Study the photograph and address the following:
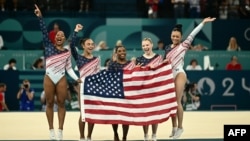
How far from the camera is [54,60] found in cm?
948

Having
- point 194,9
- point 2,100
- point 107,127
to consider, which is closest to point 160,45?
point 194,9

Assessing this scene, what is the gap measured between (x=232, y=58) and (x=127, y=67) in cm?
801

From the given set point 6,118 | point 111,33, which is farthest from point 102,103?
point 111,33

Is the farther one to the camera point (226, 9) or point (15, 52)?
point (226, 9)

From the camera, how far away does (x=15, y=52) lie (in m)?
16.5

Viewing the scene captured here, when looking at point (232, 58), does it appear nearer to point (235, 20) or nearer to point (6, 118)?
point (235, 20)

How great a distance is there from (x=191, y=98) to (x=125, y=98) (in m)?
6.76

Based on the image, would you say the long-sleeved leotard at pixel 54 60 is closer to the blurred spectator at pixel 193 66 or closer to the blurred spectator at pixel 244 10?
the blurred spectator at pixel 193 66

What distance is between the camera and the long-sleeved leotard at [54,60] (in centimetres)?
945

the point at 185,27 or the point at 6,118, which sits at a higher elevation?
the point at 185,27

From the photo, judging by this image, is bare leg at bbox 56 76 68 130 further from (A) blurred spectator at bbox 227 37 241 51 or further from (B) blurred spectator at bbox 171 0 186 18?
(B) blurred spectator at bbox 171 0 186 18

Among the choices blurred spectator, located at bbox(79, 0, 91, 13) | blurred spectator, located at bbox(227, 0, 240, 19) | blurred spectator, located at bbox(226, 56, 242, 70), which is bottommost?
blurred spectator, located at bbox(226, 56, 242, 70)

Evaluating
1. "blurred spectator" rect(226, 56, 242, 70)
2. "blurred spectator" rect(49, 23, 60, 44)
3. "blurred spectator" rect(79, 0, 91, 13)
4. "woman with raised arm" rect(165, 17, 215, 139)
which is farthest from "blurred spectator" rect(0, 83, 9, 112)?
"woman with raised arm" rect(165, 17, 215, 139)

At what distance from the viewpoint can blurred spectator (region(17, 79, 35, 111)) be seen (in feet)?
50.3
